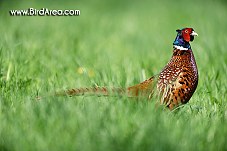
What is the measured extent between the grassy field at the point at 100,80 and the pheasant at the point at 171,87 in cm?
8

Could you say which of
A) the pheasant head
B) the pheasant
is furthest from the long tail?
the pheasant head

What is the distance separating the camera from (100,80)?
4.55 metres

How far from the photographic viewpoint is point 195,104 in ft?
13.7

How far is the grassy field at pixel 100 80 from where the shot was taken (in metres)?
3.15

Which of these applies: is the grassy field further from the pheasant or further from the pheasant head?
the pheasant head

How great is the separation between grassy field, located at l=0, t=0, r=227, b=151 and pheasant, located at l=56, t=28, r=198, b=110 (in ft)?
0.26

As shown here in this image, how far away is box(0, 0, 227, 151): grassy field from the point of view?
3152 millimetres

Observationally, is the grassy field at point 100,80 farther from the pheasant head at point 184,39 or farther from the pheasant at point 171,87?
the pheasant head at point 184,39

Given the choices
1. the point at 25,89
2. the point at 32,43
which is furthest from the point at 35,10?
the point at 25,89

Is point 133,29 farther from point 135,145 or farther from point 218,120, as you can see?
point 135,145

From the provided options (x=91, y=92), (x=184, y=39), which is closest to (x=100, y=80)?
(x=91, y=92)

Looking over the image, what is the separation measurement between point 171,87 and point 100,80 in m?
0.75

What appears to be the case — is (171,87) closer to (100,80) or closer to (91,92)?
(91,92)

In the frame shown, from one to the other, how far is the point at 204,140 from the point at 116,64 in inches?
113
